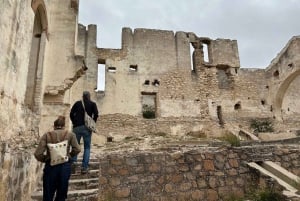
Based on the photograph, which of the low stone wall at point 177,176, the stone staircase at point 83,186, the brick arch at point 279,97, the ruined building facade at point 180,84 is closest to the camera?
the stone staircase at point 83,186

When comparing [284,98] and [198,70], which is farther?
[284,98]

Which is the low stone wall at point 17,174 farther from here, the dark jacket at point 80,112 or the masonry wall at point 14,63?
the dark jacket at point 80,112

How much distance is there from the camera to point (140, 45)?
59.8 ft

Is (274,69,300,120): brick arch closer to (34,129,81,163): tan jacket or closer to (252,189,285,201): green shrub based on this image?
(252,189,285,201): green shrub

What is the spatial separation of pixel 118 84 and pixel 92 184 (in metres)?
12.6

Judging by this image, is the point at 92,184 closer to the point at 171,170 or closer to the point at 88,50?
the point at 171,170

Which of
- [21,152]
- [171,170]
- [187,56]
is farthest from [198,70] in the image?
[21,152]

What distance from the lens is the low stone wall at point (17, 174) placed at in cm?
353

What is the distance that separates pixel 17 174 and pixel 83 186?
46.2 inches

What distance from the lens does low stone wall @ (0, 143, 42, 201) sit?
3529 mm

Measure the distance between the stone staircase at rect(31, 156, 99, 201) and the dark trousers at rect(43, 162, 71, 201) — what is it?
0.87 metres

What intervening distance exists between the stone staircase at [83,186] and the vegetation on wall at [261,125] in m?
15.7

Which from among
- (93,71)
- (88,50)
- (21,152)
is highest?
(88,50)

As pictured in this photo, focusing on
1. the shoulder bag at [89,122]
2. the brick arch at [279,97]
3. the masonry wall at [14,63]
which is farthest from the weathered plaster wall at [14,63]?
the brick arch at [279,97]
